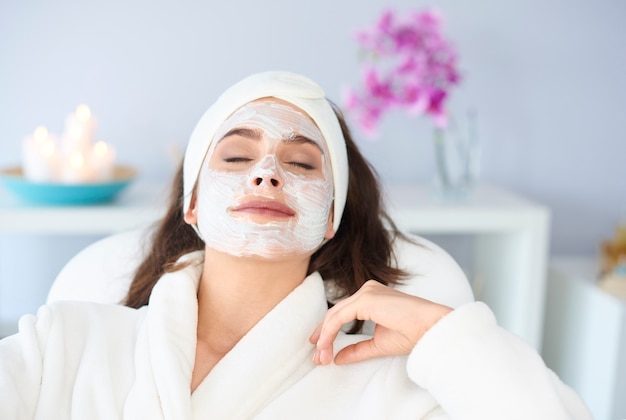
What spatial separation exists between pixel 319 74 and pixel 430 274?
1.16 m

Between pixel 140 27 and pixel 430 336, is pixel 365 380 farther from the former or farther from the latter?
pixel 140 27

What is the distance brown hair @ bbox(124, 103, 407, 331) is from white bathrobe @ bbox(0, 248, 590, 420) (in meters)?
0.15

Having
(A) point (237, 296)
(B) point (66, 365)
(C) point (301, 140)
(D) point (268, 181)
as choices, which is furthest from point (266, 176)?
(B) point (66, 365)

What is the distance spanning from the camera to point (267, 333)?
1.31 metres

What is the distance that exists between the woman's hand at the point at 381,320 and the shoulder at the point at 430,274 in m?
0.26

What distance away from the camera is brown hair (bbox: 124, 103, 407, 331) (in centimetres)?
152

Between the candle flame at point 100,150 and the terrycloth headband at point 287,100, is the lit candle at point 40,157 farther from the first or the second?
the terrycloth headband at point 287,100

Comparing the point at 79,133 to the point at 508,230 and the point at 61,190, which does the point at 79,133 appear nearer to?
the point at 61,190

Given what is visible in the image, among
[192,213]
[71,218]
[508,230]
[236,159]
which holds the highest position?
[236,159]

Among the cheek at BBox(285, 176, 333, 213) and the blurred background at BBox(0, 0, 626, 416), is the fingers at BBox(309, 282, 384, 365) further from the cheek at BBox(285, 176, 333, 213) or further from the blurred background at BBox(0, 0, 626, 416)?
the blurred background at BBox(0, 0, 626, 416)

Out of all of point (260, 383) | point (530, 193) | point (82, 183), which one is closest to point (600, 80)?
point (530, 193)

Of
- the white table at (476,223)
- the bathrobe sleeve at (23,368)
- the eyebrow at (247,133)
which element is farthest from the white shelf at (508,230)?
the bathrobe sleeve at (23,368)

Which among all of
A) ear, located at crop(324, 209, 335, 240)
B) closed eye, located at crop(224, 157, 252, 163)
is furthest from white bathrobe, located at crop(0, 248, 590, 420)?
closed eye, located at crop(224, 157, 252, 163)

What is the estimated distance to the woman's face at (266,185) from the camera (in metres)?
1.29
